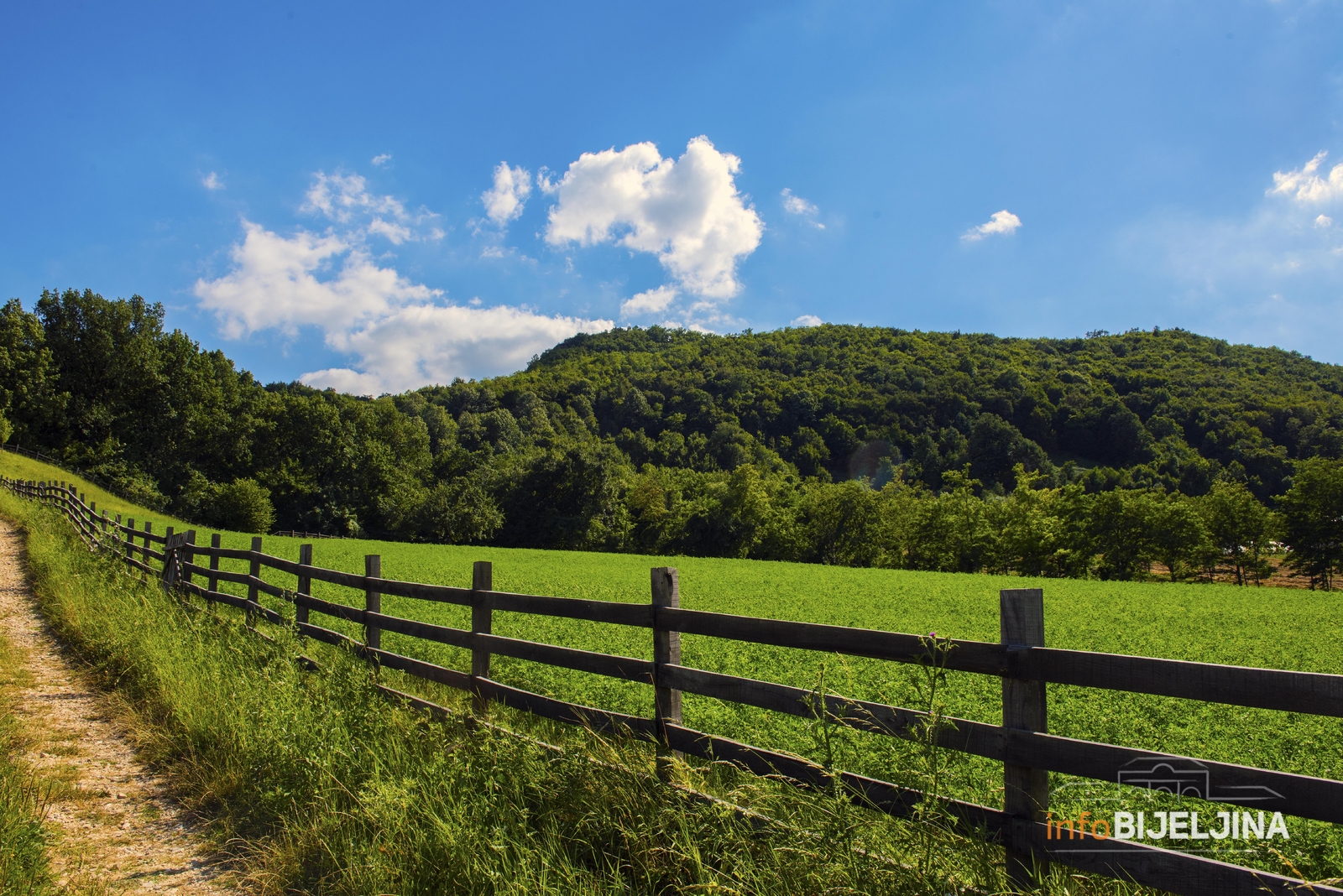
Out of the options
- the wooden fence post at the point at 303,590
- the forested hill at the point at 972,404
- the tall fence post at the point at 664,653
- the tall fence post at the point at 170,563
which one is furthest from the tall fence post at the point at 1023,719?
the forested hill at the point at 972,404

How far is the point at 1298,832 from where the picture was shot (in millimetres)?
5117

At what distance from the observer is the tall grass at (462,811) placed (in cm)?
265

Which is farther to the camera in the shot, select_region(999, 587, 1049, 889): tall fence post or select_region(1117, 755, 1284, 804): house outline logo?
select_region(999, 587, 1049, 889): tall fence post

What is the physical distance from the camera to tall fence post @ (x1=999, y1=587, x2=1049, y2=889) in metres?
2.52

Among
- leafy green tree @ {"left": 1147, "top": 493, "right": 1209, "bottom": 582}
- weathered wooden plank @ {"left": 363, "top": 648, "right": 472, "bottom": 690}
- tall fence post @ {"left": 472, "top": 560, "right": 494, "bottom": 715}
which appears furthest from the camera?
leafy green tree @ {"left": 1147, "top": 493, "right": 1209, "bottom": 582}

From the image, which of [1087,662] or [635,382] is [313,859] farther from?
[635,382]

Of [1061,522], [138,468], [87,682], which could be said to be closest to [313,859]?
[87,682]

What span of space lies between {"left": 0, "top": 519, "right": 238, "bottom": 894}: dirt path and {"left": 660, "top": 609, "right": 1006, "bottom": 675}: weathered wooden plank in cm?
272

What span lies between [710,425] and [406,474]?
5529 centimetres

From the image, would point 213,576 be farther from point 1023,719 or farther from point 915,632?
point 915,632

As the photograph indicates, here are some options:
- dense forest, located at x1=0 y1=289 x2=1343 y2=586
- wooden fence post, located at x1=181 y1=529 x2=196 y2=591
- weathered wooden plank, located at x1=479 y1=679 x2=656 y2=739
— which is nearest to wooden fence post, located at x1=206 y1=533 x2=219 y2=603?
wooden fence post, located at x1=181 y1=529 x2=196 y2=591

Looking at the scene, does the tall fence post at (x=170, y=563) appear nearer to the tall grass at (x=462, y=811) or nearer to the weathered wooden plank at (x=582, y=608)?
the tall grass at (x=462, y=811)

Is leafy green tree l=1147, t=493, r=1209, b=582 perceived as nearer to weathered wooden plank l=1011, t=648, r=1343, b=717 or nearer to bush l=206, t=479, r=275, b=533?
weathered wooden plank l=1011, t=648, r=1343, b=717

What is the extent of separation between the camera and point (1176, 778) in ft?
7.13
